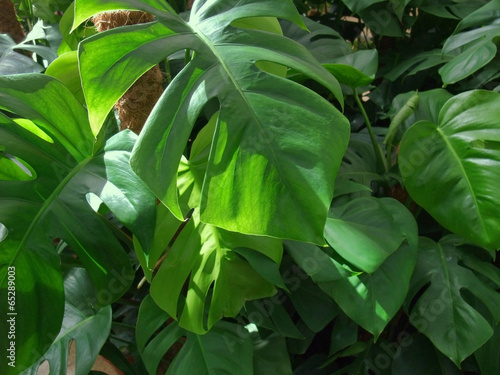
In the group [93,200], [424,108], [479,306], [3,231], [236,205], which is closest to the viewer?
[236,205]

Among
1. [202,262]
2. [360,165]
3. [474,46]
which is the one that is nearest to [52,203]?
[202,262]

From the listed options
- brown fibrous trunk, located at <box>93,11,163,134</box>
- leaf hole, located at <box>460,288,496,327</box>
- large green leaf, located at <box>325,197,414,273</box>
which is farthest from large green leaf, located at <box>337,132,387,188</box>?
brown fibrous trunk, located at <box>93,11,163,134</box>

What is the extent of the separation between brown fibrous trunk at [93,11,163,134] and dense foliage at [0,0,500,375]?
0.06 metres

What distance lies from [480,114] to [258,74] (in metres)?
0.51

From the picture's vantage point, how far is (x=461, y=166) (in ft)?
2.91

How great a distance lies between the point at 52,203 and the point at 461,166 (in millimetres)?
684

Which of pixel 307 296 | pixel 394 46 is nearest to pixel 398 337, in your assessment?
pixel 307 296

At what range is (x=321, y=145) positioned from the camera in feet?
1.78

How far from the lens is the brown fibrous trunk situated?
839 millimetres

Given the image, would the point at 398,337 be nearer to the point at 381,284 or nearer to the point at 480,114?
the point at 381,284

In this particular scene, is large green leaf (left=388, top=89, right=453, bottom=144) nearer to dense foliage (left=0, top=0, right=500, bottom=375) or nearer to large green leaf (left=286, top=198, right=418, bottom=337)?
dense foliage (left=0, top=0, right=500, bottom=375)

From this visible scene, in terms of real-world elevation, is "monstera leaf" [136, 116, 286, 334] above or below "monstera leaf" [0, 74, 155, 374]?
below

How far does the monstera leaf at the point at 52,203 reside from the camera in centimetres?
71

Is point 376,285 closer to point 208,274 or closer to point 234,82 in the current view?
point 208,274
